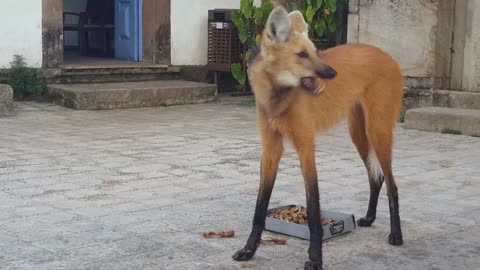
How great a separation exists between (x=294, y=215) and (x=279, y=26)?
57.3 inches

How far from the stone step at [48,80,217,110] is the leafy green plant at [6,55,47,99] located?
19cm

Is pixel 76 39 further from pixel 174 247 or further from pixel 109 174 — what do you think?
pixel 174 247

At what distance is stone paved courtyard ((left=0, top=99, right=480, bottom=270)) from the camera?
4344 mm

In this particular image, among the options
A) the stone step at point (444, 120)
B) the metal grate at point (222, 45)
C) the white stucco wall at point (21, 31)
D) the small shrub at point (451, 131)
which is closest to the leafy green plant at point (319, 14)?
the metal grate at point (222, 45)

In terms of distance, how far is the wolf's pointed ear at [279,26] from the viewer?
12.6 feet

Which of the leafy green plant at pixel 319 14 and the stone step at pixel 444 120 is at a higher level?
the leafy green plant at pixel 319 14

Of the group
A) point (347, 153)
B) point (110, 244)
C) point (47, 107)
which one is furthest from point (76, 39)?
point (110, 244)

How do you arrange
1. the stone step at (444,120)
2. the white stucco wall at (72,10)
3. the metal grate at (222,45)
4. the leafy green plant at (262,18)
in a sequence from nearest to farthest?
1. the stone step at (444,120)
2. the leafy green plant at (262,18)
3. the metal grate at (222,45)
4. the white stucco wall at (72,10)

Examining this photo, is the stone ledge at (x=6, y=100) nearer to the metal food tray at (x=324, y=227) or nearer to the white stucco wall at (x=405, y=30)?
the white stucco wall at (x=405, y=30)

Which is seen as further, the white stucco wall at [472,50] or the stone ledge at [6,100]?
the white stucco wall at [472,50]

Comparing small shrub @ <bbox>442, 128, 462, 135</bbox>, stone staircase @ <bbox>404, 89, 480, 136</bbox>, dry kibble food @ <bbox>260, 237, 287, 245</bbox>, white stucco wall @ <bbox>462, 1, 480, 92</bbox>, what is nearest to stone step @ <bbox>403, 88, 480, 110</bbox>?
stone staircase @ <bbox>404, 89, 480, 136</bbox>

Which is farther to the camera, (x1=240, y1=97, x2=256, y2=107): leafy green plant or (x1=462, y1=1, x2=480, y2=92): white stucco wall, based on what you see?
(x1=240, y1=97, x2=256, y2=107): leafy green plant

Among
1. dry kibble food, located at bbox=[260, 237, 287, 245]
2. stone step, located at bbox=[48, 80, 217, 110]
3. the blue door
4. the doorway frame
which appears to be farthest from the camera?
the blue door

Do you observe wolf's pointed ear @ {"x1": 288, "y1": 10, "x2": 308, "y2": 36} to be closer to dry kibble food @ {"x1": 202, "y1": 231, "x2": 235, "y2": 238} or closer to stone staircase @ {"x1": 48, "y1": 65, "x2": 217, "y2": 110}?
dry kibble food @ {"x1": 202, "y1": 231, "x2": 235, "y2": 238}
